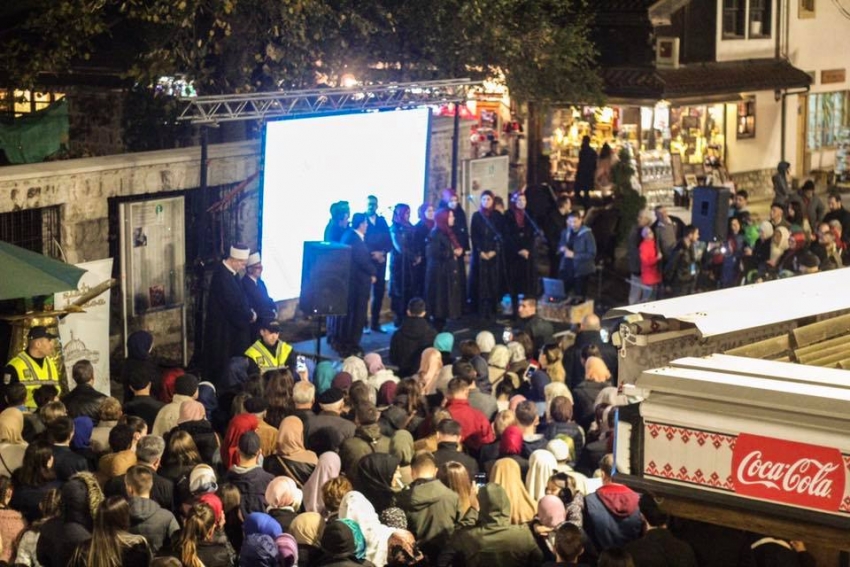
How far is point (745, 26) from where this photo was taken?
97.1 feet

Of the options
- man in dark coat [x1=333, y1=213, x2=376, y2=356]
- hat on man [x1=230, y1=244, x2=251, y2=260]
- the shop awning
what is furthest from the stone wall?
hat on man [x1=230, y1=244, x2=251, y2=260]

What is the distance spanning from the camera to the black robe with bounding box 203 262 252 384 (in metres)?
15.6

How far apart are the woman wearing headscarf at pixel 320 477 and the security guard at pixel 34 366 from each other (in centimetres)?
347

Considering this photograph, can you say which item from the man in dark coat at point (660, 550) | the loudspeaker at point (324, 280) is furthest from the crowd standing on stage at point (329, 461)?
the loudspeaker at point (324, 280)

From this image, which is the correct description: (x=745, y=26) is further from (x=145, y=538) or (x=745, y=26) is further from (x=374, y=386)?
(x=145, y=538)

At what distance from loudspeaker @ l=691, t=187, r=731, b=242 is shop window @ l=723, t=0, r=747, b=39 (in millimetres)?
8491

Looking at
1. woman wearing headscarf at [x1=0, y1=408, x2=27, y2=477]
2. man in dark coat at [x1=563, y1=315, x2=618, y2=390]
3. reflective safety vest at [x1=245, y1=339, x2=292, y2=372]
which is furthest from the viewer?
man in dark coat at [x1=563, y1=315, x2=618, y2=390]

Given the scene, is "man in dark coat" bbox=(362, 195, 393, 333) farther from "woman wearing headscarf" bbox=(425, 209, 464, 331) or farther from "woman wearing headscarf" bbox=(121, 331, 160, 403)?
"woman wearing headscarf" bbox=(121, 331, 160, 403)

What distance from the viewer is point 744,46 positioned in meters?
29.7

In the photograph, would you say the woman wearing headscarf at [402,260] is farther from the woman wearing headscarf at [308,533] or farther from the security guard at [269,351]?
the woman wearing headscarf at [308,533]

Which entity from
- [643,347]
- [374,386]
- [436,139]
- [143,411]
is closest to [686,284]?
[436,139]

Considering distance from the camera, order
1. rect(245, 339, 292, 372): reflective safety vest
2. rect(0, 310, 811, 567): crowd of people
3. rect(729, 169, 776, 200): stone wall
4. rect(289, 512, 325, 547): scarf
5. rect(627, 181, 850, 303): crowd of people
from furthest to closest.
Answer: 1. rect(729, 169, 776, 200): stone wall
2. rect(627, 181, 850, 303): crowd of people
3. rect(245, 339, 292, 372): reflective safety vest
4. rect(289, 512, 325, 547): scarf
5. rect(0, 310, 811, 567): crowd of people

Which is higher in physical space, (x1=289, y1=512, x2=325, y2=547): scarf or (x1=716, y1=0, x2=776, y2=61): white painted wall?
(x1=716, y1=0, x2=776, y2=61): white painted wall

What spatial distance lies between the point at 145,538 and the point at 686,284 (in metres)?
11.8
